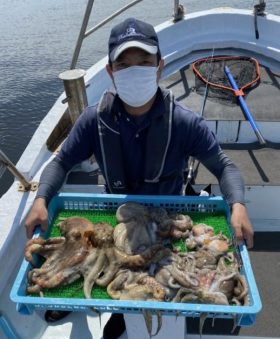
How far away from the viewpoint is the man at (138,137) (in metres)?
2.46

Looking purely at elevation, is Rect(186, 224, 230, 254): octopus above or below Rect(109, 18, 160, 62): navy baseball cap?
below

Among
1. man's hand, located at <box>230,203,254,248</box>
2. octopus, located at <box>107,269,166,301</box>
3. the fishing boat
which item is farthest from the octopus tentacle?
man's hand, located at <box>230,203,254,248</box>

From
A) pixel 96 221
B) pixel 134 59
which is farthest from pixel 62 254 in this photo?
pixel 134 59

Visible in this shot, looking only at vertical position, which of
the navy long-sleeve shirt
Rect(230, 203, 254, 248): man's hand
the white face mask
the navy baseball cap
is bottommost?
Rect(230, 203, 254, 248): man's hand

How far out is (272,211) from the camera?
3971 millimetres

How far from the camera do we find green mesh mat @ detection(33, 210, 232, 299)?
2.16 metres

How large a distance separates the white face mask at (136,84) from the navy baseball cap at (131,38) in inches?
4.8

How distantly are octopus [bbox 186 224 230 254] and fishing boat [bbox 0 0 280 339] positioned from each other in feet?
1.59

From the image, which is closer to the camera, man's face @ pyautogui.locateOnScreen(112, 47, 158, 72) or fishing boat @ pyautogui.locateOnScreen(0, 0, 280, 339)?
man's face @ pyautogui.locateOnScreen(112, 47, 158, 72)

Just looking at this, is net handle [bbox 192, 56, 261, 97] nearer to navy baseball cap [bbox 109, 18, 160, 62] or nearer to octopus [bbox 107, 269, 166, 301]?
navy baseball cap [bbox 109, 18, 160, 62]

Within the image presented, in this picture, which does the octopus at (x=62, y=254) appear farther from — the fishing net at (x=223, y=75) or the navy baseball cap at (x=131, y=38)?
the fishing net at (x=223, y=75)

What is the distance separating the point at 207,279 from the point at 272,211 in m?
2.12

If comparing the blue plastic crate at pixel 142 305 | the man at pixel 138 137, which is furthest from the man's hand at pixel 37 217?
the blue plastic crate at pixel 142 305

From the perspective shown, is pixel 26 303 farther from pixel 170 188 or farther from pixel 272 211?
pixel 272 211
